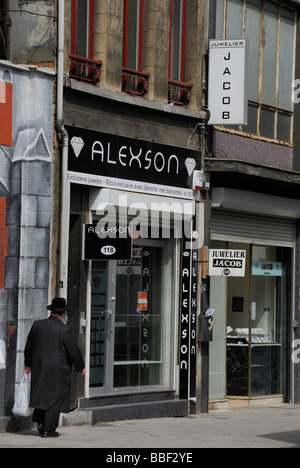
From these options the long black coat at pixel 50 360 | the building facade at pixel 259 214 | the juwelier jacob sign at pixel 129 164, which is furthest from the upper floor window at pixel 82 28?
the long black coat at pixel 50 360

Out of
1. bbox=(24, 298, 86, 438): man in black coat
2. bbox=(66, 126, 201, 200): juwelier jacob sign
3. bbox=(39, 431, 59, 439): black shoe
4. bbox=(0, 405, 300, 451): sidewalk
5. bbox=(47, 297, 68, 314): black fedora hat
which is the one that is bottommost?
bbox=(0, 405, 300, 451): sidewalk

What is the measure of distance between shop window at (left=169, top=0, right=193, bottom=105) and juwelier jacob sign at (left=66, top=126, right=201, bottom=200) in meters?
0.97

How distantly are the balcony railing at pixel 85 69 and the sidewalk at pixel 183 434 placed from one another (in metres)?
5.10

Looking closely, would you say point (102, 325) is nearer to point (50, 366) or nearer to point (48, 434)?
point (50, 366)

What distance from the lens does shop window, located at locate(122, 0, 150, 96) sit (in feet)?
59.5

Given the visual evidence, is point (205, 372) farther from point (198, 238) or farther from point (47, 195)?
point (47, 195)

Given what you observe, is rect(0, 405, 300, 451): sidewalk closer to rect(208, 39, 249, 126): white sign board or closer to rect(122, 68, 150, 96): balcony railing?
rect(208, 39, 249, 126): white sign board

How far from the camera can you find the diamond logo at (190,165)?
19.0 metres

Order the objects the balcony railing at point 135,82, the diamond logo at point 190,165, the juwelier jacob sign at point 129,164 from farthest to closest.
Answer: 1. the diamond logo at point 190,165
2. the balcony railing at point 135,82
3. the juwelier jacob sign at point 129,164

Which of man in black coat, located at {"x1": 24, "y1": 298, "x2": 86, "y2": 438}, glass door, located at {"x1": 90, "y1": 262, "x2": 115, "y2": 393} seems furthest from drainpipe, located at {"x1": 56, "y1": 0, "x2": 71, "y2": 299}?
man in black coat, located at {"x1": 24, "y1": 298, "x2": 86, "y2": 438}

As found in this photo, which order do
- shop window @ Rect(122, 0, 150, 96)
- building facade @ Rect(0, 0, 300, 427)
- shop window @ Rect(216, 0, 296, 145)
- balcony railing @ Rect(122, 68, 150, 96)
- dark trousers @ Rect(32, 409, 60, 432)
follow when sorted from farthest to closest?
shop window @ Rect(216, 0, 296, 145)
shop window @ Rect(122, 0, 150, 96)
balcony railing @ Rect(122, 68, 150, 96)
building facade @ Rect(0, 0, 300, 427)
dark trousers @ Rect(32, 409, 60, 432)
